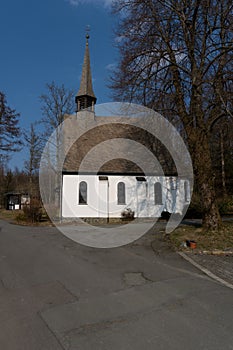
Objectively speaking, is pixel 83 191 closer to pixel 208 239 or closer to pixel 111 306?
pixel 208 239

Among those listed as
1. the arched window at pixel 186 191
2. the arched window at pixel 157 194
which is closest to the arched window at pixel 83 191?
the arched window at pixel 157 194

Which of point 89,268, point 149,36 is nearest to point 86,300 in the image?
point 89,268

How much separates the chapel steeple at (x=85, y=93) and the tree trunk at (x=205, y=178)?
17.7 meters

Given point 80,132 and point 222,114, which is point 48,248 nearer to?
point 222,114

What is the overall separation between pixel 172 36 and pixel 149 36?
3.55 feet

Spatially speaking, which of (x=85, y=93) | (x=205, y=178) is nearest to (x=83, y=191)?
(x=85, y=93)

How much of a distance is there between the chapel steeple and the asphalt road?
21990 mm

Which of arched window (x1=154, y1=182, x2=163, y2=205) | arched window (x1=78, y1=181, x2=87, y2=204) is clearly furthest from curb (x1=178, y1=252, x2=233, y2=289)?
arched window (x1=154, y1=182, x2=163, y2=205)

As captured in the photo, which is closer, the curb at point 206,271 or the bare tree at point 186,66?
the curb at point 206,271

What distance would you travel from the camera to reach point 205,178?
1150cm

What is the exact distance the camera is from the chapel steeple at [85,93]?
27891 millimetres

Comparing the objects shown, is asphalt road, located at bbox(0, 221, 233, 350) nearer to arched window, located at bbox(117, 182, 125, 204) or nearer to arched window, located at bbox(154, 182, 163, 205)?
arched window, located at bbox(117, 182, 125, 204)

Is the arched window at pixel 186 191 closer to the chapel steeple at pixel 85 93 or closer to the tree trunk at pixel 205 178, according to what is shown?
the chapel steeple at pixel 85 93

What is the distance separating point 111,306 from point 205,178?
26.9 feet
